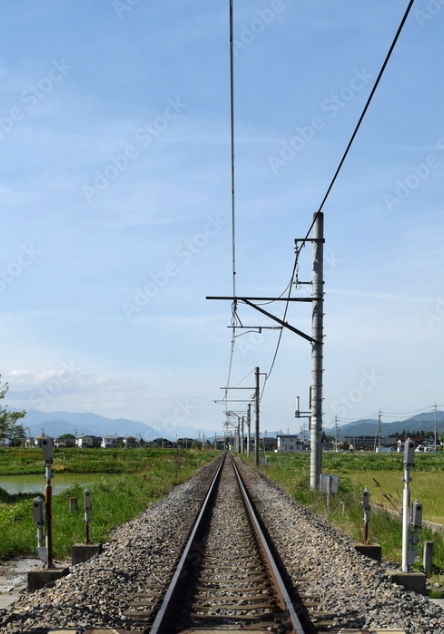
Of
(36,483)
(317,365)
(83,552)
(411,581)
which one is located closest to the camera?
(411,581)

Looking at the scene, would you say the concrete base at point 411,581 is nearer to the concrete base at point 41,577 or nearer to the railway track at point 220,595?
the railway track at point 220,595

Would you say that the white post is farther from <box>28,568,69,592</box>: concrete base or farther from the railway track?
<box>28,568,69,592</box>: concrete base

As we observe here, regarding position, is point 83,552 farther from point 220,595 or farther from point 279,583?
point 279,583

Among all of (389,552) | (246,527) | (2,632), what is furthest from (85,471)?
(2,632)

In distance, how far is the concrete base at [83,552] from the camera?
1078 cm

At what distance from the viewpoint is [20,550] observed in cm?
1241

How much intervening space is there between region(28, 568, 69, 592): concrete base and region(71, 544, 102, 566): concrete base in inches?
70.9

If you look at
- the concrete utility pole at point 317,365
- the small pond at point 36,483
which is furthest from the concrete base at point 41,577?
the small pond at point 36,483

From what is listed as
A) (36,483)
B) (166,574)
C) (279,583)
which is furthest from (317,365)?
(36,483)

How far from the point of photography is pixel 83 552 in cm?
1084

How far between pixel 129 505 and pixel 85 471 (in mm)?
32893

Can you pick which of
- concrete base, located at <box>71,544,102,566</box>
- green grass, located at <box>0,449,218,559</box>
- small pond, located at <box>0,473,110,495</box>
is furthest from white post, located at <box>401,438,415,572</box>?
small pond, located at <box>0,473,110,495</box>

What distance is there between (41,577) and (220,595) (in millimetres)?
2343

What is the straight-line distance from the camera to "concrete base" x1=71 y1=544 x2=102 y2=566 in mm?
10781
